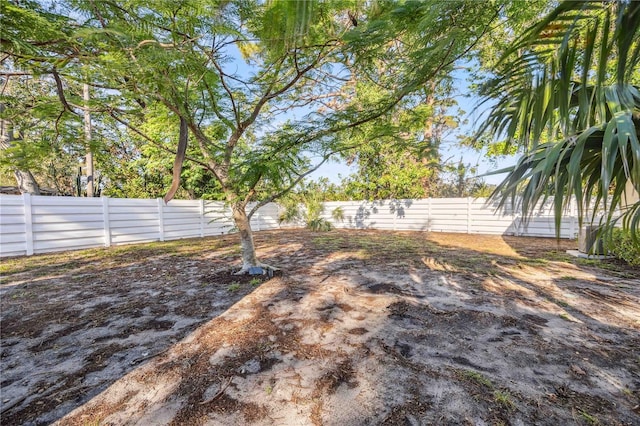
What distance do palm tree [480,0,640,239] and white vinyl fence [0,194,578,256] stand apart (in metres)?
2.21

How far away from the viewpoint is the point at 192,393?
1.39m

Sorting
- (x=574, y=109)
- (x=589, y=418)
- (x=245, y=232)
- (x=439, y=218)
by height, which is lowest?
(x=589, y=418)

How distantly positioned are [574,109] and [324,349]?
202 cm

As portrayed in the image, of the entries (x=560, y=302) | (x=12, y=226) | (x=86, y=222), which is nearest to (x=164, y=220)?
(x=86, y=222)

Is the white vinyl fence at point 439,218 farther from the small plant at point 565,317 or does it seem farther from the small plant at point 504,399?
the small plant at point 504,399

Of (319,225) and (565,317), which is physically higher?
(319,225)

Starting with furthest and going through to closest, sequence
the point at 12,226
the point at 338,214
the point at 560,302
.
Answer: the point at 338,214
the point at 12,226
the point at 560,302

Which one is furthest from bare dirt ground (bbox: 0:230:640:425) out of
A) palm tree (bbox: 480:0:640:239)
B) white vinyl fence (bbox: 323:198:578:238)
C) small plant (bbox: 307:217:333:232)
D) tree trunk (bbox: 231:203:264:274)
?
small plant (bbox: 307:217:333:232)

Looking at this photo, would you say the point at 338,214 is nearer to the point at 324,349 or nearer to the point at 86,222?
the point at 86,222

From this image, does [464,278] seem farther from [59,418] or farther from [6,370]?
[6,370]

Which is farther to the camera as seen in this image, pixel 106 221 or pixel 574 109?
pixel 106 221

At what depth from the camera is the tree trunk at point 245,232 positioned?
3.35 metres

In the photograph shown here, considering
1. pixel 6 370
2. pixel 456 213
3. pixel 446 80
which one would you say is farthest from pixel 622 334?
pixel 456 213

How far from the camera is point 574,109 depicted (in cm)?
147
